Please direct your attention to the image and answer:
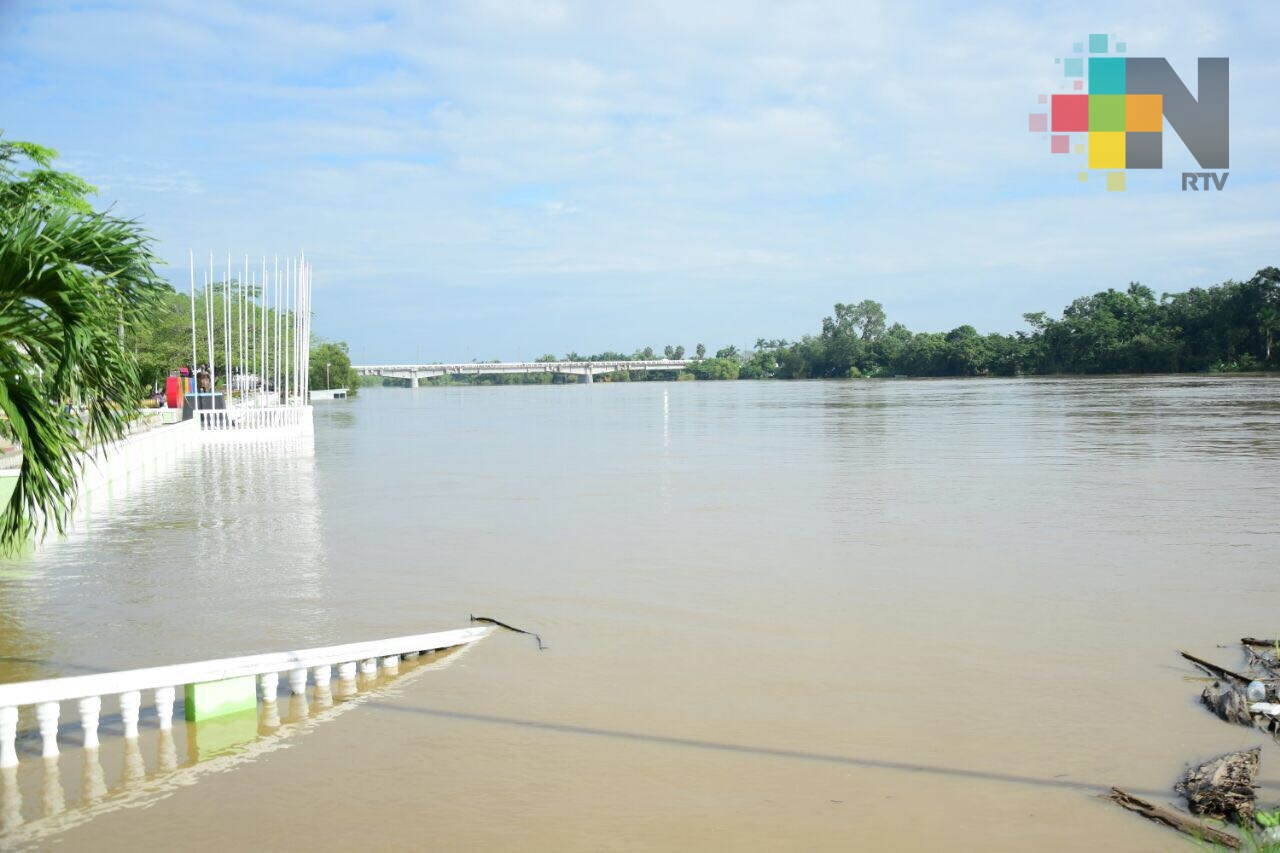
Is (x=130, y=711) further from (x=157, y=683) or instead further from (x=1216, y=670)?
(x=1216, y=670)

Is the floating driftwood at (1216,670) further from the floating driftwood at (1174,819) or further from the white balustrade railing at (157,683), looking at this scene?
the white balustrade railing at (157,683)

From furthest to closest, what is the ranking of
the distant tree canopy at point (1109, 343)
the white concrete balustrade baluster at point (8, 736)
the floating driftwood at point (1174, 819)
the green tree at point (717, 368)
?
the green tree at point (717, 368) → the distant tree canopy at point (1109, 343) → the white concrete balustrade baluster at point (8, 736) → the floating driftwood at point (1174, 819)

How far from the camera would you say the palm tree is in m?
5.84

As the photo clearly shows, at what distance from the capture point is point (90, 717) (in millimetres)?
5500

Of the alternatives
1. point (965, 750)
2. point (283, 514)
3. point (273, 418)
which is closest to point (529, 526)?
point (283, 514)

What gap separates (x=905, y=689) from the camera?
661cm

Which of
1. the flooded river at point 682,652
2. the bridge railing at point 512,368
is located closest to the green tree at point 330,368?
the bridge railing at point 512,368

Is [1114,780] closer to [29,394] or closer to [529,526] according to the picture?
[29,394]

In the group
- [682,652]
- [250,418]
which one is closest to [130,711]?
[682,652]

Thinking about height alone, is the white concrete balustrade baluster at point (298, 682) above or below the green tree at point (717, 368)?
below

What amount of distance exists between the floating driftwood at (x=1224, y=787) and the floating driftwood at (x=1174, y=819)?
132 millimetres

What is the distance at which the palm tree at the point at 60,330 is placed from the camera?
5.84m

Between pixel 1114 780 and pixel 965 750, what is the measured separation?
727 millimetres

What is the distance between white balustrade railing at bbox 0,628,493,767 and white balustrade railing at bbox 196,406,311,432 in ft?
94.2
